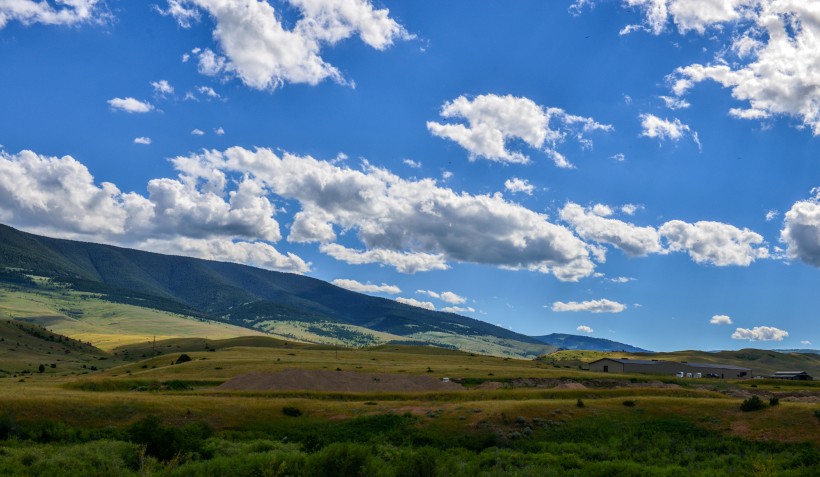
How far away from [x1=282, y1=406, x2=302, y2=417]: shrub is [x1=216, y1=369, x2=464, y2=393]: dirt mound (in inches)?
→ 961

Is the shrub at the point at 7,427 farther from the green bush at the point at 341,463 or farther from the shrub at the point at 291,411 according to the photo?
the green bush at the point at 341,463

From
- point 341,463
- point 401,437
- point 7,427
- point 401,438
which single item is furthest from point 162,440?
point 401,437

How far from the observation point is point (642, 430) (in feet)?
161

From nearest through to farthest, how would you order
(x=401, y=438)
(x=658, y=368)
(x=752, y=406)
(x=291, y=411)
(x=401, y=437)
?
(x=401, y=438)
(x=401, y=437)
(x=752, y=406)
(x=291, y=411)
(x=658, y=368)

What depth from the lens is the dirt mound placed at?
82.5 meters

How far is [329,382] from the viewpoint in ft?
287

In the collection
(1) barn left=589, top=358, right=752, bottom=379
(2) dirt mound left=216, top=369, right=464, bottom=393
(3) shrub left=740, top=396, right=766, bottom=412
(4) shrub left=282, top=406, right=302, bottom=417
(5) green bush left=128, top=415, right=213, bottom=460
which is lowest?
(2) dirt mound left=216, top=369, right=464, bottom=393

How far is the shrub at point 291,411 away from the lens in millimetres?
55566

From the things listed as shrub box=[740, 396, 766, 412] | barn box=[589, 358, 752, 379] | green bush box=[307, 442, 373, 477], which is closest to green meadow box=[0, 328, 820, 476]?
green bush box=[307, 442, 373, 477]

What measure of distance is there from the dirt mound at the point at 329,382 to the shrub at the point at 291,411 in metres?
24.4

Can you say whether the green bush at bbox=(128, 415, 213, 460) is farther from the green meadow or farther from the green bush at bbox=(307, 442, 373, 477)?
the green bush at bbox=(307, 442, 373, 477)

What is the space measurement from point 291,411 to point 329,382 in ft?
104

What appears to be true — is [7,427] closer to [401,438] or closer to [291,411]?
[291,411]

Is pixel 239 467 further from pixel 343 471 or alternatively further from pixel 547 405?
pixel 547 405
